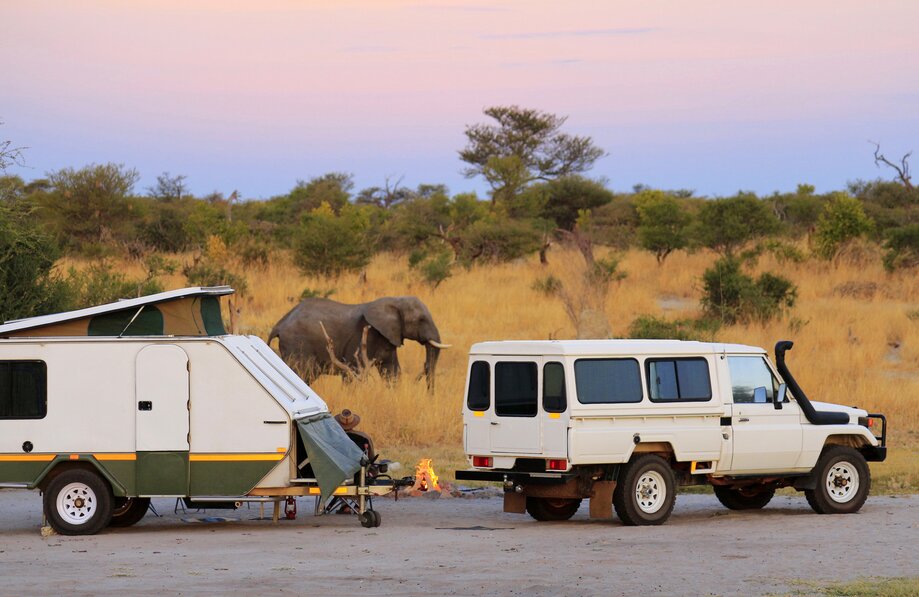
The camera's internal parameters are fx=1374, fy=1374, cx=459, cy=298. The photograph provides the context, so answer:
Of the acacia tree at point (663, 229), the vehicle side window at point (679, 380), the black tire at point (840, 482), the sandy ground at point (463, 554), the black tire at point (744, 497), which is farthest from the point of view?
the acacia tree at point (663, 229)

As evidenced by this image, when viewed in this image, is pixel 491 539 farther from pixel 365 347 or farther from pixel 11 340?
pixel 365 347

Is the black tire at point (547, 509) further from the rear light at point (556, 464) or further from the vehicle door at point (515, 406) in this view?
the rear light at point (556, 464)

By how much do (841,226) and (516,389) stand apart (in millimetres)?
30039

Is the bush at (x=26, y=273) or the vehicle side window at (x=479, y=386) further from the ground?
the bush at (x=26, y=273)

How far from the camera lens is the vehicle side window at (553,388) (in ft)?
43.1

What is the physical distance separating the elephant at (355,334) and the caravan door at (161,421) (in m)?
9.99

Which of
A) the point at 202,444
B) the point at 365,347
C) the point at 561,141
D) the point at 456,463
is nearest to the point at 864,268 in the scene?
the point at 365,347

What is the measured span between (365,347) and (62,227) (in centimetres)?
2590

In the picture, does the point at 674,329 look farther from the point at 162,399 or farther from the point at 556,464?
the point at 162,399

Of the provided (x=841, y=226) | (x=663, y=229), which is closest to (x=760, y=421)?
(x=841, y=226)

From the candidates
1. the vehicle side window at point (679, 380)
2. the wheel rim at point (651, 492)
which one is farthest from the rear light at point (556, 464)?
the vehicle side window at point (679, 380)

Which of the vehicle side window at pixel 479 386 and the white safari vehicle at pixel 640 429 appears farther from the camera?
the vehicle side window at pixel 479 386

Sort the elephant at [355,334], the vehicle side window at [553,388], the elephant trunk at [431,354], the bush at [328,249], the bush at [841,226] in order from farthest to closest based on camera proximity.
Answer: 1. the bush at [841,226]
2. the bush at [328,249]
3. the elephant at [355,334]
4. the elephant trunk at [431,354]
5. the vehicle side window at [553,388]

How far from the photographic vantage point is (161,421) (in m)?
13.0
